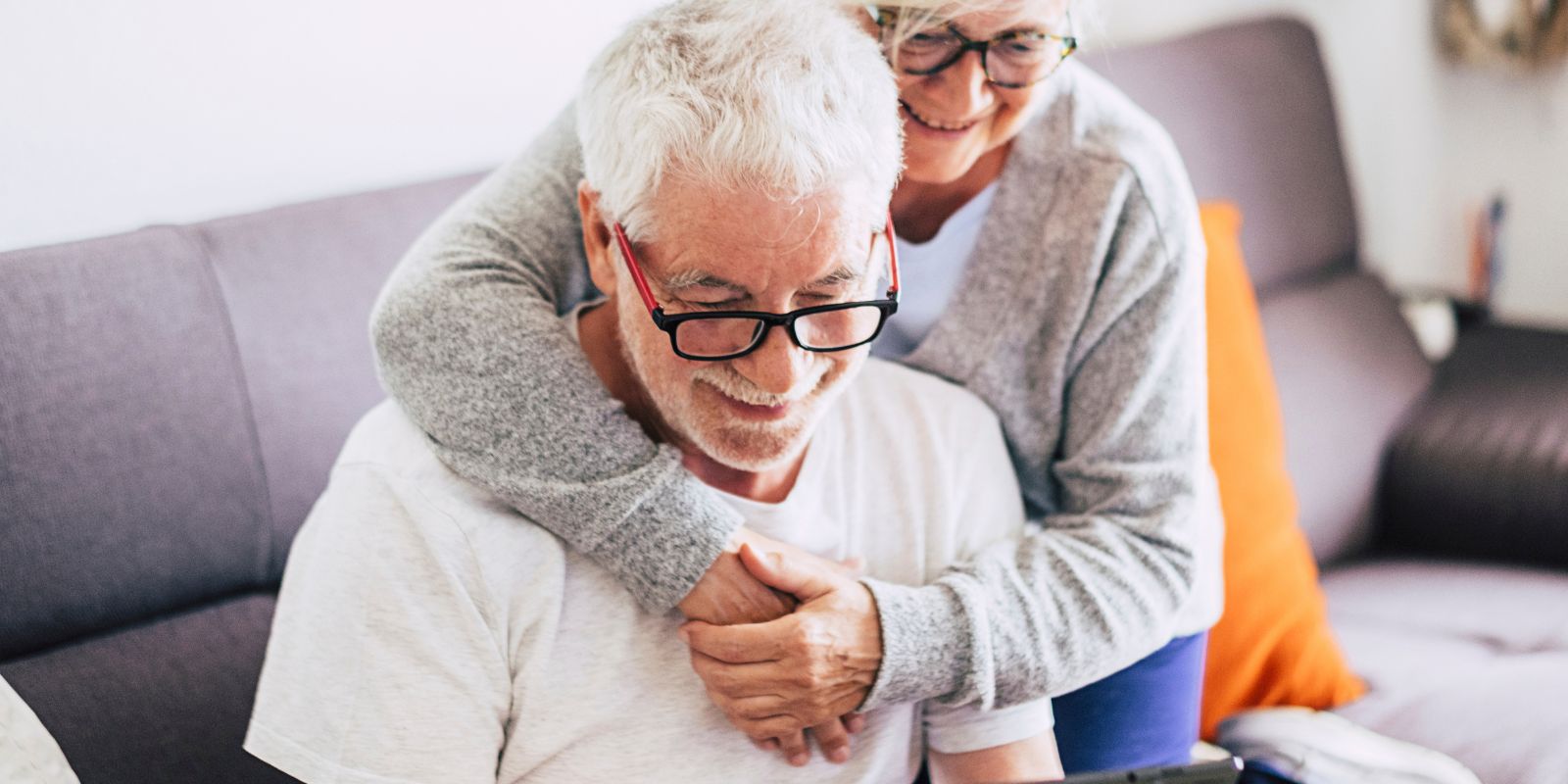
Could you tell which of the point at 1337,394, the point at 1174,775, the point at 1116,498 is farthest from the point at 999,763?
the point at 1337,394

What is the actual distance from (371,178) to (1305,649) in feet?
Answer: 4.57

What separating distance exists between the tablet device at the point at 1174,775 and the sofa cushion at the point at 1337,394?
57.7 inches

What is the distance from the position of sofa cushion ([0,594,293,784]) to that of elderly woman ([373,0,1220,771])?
371 mm

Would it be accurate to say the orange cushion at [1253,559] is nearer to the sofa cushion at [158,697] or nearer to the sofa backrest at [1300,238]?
the sofa backrest at [1300,238]

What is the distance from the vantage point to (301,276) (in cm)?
143

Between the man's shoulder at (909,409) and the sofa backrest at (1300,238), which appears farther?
the sofa backrest at (1300,238)

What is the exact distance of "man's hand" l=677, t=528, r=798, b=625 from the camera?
1.12 meters

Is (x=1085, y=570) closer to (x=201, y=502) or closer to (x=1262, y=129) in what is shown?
(x=201, y=502)

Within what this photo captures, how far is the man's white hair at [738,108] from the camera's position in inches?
40.1

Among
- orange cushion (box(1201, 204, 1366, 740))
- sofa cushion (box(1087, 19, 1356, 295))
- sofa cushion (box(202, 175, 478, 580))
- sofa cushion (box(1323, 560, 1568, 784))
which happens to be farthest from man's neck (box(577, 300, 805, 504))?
sofa cushion (box(1087, 19, 1356, 295))

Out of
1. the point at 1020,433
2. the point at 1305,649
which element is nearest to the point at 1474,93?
the point at 1305,649

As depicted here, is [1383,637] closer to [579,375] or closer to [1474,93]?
[579,375]

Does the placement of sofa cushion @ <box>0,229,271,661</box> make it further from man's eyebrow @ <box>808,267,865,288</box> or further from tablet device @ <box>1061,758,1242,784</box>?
tablet device @ <box>1061,758,1242,784</box>

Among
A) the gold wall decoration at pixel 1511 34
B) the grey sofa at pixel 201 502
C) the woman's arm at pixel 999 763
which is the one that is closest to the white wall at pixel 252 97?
the grey sofa at pixel 201 502
